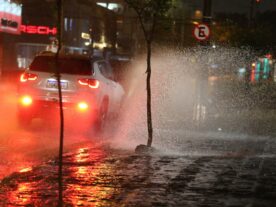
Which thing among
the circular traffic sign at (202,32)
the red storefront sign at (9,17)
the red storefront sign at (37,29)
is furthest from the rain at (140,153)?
the red storefront sign at (37,29)

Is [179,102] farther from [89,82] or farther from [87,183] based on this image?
[87,183]

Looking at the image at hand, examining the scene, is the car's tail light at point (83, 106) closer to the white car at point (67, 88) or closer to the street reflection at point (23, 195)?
the white car at point (67, 88)

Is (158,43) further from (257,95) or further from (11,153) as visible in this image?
(11,153)

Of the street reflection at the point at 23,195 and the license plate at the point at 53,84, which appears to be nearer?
the street reflection at the point at 23,195

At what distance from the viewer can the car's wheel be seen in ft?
50.7

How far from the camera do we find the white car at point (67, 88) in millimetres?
15031

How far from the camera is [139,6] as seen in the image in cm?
1210

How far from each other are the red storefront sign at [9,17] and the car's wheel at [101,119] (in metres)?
14.3

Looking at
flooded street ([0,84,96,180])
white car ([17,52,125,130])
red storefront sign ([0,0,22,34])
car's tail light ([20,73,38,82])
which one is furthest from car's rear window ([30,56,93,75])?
red storefront sign ([0,0,22,34])

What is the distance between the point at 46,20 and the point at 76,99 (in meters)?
37.2

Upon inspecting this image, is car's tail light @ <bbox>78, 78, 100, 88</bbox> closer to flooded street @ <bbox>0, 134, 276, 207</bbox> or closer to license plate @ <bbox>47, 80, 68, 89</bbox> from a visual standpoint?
license plate @ <bbox>47, 80, 68, 89</bbox>

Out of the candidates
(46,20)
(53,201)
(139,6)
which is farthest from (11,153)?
(46,20)

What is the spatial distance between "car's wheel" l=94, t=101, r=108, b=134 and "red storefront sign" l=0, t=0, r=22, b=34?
14307 millimetres

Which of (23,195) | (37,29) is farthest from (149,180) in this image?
(37,29)
